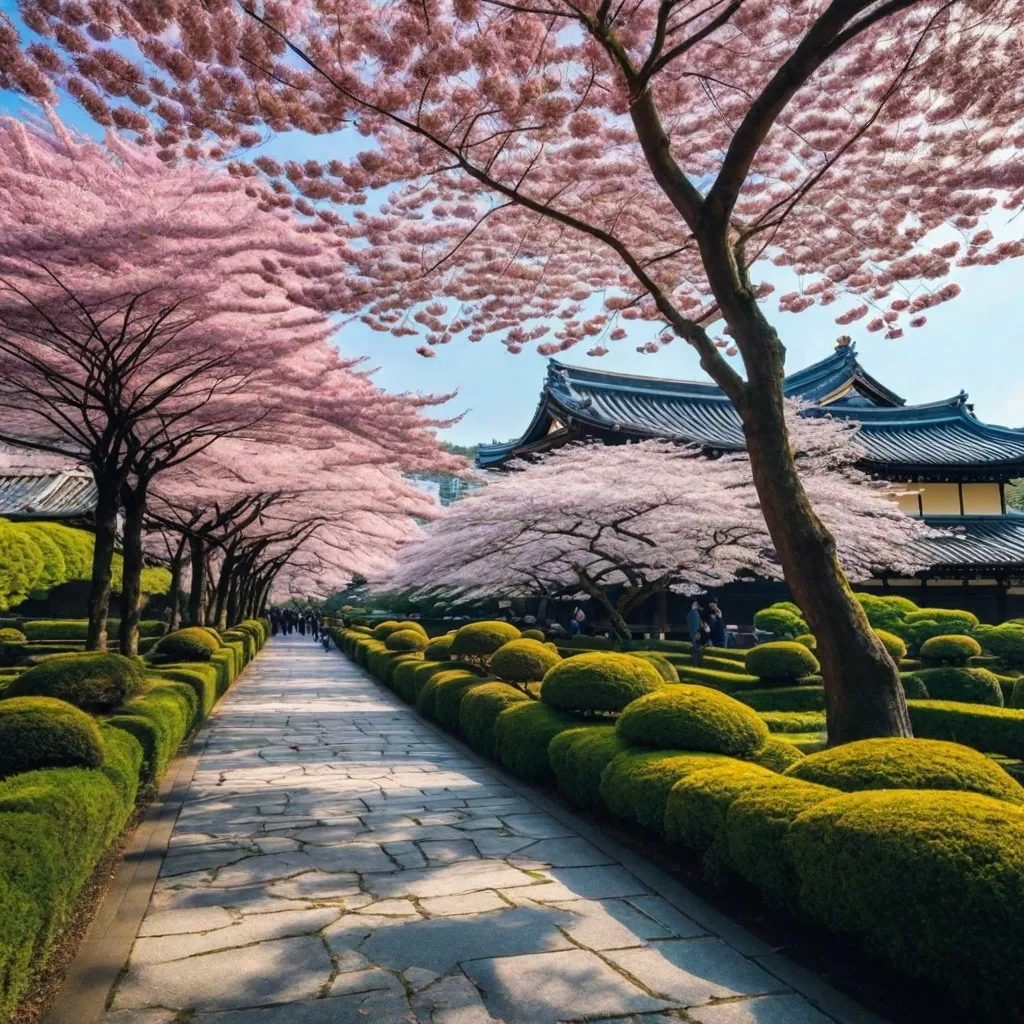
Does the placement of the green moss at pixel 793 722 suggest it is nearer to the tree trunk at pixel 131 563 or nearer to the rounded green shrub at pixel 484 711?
the rounded green shrub at pixel 484 711

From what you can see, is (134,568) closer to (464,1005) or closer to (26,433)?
(26,433)

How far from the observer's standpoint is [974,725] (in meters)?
11.3

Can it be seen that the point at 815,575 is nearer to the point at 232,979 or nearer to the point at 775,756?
the point at 775,756

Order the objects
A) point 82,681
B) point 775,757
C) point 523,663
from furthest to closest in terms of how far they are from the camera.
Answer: point 523,663
point 82,681
point 775,757

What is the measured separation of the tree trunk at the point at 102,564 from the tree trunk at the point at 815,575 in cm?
880

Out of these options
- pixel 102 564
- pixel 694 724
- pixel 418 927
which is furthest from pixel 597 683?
pixel 102 564

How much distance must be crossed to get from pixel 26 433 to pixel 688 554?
47.5 feet

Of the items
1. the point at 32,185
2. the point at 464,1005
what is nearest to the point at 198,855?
the point at 464,1005

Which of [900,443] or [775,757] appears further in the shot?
[900,443]

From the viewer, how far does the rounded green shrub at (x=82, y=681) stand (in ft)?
26.5

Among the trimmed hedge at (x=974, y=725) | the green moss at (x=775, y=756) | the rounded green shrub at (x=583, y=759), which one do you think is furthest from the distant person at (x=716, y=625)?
the green moss at (x=775, y=756)

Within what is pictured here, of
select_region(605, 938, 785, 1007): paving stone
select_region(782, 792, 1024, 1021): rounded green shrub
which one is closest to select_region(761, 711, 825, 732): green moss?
select_region(605, 938, 785, 1007): paving stone

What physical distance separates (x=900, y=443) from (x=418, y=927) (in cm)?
3218

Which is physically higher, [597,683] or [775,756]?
[597,683]
